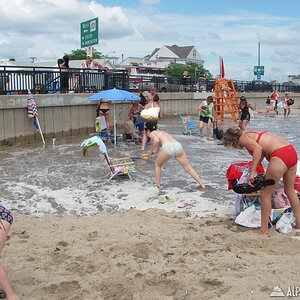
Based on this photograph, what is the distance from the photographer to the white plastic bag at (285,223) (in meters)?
5.92

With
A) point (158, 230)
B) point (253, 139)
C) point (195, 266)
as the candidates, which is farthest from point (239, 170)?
point (195, 266)

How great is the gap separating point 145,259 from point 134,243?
55 centimetres

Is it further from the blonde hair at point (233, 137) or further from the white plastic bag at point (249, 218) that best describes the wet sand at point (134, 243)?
the blonde hair at point (233, 137)

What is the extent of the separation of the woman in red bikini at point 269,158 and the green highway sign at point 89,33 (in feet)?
50.3

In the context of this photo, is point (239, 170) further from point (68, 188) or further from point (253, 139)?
point (68, 188)

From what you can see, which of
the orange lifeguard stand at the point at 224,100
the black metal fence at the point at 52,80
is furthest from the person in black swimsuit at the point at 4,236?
the orange lifeguard stand at the point at 224,100

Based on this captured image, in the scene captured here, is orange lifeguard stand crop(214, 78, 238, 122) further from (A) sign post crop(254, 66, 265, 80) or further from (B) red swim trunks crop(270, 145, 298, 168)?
(A) sign post crop(254, 66, 265, 80)

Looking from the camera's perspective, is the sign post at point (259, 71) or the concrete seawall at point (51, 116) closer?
the concrete seawall at point (51, 116)

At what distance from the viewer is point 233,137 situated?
19.2ft

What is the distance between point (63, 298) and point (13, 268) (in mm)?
952

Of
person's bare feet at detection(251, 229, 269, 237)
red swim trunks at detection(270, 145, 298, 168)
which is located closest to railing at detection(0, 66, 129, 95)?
person's bare feet at detection(251, 229, 269, 237)

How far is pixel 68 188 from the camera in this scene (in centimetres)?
874

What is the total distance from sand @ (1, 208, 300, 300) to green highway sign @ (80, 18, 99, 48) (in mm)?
14741

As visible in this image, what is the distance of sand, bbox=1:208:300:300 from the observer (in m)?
4.23
